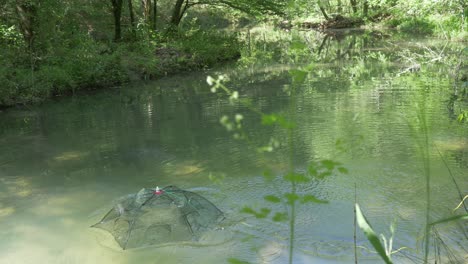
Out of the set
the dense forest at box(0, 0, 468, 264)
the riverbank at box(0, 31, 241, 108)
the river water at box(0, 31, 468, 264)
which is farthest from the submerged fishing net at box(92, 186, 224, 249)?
the riverbank at box(0, 31, 241, 108)

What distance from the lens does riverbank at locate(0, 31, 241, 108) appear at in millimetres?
13141

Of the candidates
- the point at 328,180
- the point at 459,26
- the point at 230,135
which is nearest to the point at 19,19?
the point at 230,135

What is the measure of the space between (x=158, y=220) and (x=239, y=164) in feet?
9.69

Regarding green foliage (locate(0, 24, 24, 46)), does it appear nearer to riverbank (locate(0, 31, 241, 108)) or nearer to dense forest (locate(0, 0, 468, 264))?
dense forest (locate(0, 0, 468, 264))

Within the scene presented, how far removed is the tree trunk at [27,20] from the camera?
14.0 m

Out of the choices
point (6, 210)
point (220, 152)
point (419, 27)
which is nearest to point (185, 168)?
point (220, 152)

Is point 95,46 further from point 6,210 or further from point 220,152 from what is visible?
point 6,210

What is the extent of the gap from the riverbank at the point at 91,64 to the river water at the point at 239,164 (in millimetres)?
617

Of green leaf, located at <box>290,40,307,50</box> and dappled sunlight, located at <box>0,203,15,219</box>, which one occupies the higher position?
green leaf, located at <box>290,40,307,50</box>

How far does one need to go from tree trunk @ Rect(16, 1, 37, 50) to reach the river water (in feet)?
8.09

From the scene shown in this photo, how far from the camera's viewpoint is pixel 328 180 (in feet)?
22.5

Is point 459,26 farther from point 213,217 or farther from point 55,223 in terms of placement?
point 55,223

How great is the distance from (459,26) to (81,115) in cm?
907

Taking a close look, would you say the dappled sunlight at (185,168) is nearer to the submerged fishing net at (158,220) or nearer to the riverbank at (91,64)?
the submerged fishing net at (158,220)
